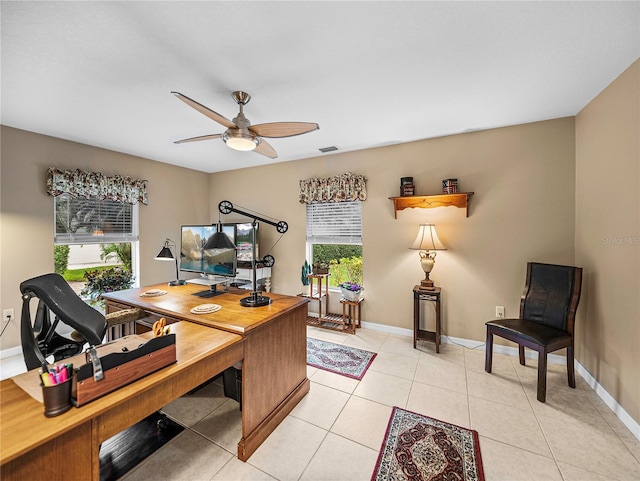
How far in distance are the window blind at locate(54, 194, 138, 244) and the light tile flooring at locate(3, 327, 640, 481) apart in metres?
2.67

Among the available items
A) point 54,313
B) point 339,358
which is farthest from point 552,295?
point 54,313

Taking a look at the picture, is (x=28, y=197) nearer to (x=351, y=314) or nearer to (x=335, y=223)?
(x=335, y=223)

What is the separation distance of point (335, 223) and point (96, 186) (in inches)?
125

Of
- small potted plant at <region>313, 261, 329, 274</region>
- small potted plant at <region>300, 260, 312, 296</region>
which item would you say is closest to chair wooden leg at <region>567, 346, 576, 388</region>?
small potted plant at <region>313, 261, 329, 274</region>

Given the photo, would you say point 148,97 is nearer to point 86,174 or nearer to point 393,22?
point 86,174

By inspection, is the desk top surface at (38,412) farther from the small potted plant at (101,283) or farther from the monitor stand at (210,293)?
the small potted plant at (101,283)

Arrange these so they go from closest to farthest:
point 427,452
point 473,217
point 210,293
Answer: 1. point 427,452
2. point 210,293
3. point 473,217

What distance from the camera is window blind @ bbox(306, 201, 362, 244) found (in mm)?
3670

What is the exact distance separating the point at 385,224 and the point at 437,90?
1.67 m

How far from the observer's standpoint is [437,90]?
2088 millimetres

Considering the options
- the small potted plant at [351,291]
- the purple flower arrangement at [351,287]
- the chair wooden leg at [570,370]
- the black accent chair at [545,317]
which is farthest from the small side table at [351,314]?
the chair wooden leg at [570,370]

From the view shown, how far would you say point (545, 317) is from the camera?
236cm

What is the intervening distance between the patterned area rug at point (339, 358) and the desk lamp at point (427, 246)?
1017 mm

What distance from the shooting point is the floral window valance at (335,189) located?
3.51 m
